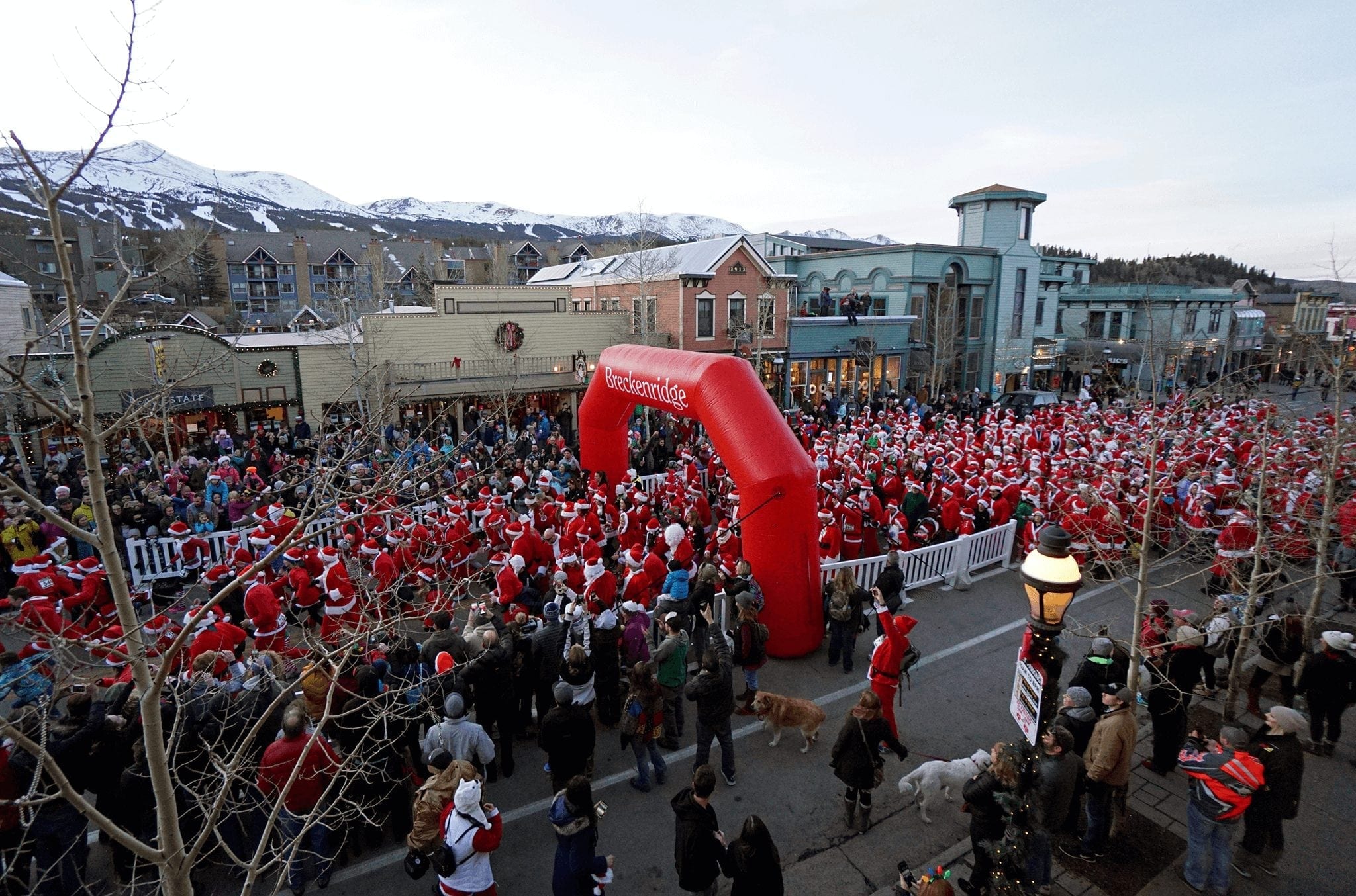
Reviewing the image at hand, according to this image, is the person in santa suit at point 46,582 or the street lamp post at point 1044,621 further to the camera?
the person in santa suit at point 46,582

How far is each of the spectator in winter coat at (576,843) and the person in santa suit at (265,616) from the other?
16.5 ft

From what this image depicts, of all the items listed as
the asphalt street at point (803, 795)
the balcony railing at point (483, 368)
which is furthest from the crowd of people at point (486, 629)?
the balcony railing at point (483, 368)

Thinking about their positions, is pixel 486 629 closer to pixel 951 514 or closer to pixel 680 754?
pixel 680 754

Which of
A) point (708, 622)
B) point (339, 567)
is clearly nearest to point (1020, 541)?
point (708, 622)

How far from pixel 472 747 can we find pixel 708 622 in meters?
3.55

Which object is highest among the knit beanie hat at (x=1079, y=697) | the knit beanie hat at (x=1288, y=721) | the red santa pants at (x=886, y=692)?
the knit beanie hat at (x=1288, y=721)

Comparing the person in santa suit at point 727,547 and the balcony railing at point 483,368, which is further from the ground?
the balcony railing at point 483,368

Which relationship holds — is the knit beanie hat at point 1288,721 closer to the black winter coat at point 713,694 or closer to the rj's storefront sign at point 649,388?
the black winter coat at point 713,694

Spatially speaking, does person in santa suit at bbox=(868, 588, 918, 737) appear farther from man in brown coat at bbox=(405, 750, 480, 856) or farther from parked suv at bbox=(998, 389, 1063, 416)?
parked suv at bbox=(998, 389, 1063, 416)

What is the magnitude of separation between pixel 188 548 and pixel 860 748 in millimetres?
11005

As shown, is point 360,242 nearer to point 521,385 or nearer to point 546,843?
point 521,385

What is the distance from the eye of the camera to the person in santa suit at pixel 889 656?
22.1 feet

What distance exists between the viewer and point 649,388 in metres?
11.5

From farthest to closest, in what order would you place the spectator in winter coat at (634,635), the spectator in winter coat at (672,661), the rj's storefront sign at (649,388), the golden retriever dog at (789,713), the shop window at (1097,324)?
the shop window at (1097,324)
the rj's storefront sign at (649,388)
the spectator in winter coat at (634,635)
the golden retriever dog at (789,713)
the spectator in winter coat at (672,661)
